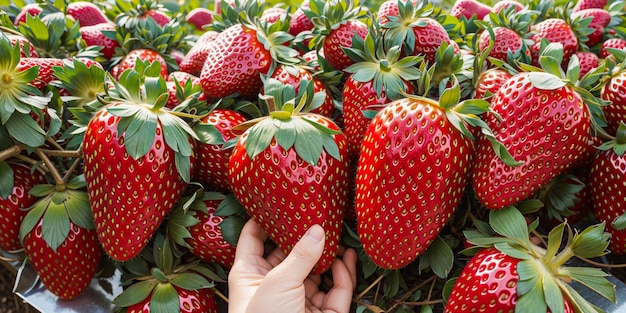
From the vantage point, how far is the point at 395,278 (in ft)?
3.68

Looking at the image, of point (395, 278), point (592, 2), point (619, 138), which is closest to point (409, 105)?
point (395, 278)

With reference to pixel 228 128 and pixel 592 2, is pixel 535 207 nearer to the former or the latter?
pixel 228 128

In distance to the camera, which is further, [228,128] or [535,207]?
[228,128]

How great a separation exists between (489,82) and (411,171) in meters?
0.33

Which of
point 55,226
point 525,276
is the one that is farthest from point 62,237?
point 525,276

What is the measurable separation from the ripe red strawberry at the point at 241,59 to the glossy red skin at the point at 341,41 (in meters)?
0.10

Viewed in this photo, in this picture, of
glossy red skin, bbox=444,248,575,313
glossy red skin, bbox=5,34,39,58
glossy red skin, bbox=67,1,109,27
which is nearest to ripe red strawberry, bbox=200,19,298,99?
glossy red skin, bbox=5,34,39,58

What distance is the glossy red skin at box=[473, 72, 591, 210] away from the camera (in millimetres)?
968

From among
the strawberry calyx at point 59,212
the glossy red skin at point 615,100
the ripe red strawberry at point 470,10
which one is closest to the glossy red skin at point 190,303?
the strawberry calyx at point 59,212

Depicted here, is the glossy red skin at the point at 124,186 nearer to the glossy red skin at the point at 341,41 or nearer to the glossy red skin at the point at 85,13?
the glossy red skin at the point at 341,41

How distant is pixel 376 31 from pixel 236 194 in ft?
1.72

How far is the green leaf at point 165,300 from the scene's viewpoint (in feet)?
3.69

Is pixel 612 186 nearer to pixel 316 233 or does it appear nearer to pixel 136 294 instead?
pixel 316 233

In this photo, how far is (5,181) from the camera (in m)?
1.26
